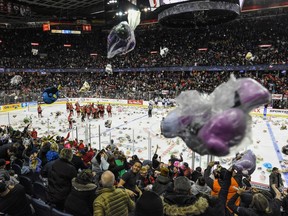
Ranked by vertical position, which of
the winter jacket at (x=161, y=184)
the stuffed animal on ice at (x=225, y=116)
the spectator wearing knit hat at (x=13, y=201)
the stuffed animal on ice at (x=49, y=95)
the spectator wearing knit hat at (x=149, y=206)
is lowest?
the spectator wearing knit hat at (x=13, y=201)

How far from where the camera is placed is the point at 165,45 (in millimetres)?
38406

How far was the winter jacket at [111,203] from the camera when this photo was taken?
275 cm

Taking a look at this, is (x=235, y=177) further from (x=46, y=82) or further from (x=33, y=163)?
(x=46, y=82)

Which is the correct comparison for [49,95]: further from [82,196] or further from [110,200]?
[110,200]

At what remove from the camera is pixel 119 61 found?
38.8 meters

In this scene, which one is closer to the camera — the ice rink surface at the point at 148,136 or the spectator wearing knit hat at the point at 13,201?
the spectator wearing knit hat at the point at 13,201

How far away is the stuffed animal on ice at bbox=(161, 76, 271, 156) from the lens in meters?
2.07

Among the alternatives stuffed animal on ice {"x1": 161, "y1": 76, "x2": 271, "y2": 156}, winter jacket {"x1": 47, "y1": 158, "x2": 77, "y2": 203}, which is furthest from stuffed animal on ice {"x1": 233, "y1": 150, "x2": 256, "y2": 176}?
winter jacket {"x1": 47, "y1": 158, "x2": 77, "y2": 203}

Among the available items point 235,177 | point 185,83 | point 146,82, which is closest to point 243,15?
point 185,83

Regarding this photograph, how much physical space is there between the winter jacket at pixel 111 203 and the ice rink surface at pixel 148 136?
4.45 m

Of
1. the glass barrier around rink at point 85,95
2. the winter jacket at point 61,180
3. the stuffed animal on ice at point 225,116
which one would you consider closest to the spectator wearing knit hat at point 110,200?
the winter jacket at point 61,180

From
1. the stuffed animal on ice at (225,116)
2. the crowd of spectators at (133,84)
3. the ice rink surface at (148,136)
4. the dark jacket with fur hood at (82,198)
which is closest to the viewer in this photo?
the stuffed animal on ice at (225,116)

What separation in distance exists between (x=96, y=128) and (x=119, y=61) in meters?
24.8

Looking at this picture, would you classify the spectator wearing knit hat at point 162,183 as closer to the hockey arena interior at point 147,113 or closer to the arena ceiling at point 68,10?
the hockey arena interior at point 147,113
